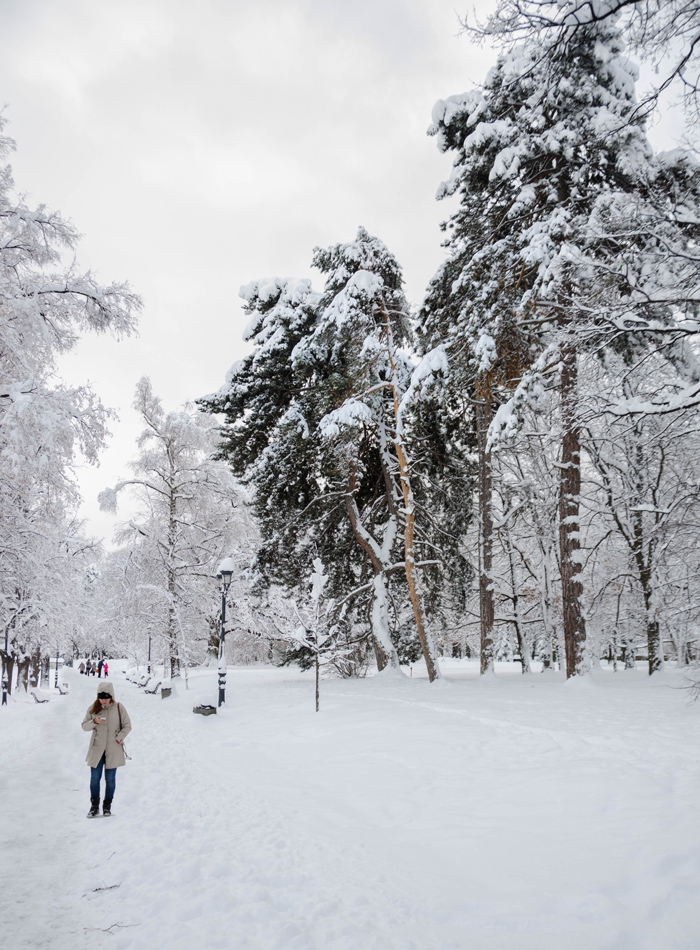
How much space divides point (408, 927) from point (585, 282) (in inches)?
387

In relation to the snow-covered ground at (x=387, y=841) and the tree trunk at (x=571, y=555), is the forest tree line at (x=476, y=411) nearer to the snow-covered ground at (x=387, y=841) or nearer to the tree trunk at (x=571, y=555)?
the tree trunk at (x=571, y=555)

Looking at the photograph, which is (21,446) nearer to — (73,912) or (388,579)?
(73,912)

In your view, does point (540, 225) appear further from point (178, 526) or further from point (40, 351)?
point (178, 526)

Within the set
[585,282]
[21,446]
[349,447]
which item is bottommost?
[21,446]

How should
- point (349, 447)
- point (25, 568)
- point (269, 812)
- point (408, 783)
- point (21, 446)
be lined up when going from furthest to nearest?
point (349, 447) → point (25, 568) → point (21, 446) → point (408, 783) → point (269, 812)

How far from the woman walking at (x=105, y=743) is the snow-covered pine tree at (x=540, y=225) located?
842 centimetres

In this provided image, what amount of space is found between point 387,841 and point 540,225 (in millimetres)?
11355

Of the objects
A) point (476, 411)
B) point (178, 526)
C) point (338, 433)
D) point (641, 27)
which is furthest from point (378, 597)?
point (641, 27)

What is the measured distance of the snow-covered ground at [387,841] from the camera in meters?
4.02

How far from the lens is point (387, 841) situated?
19.4 feet

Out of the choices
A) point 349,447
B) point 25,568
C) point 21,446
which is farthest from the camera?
point 349,447

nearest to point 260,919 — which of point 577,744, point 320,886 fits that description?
point 320,886

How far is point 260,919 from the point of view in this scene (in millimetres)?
4145

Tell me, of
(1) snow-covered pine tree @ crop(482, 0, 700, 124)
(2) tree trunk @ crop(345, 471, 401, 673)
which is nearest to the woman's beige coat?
(1) snow-covered pine tree @ crop(482, 0, 700, 124)
